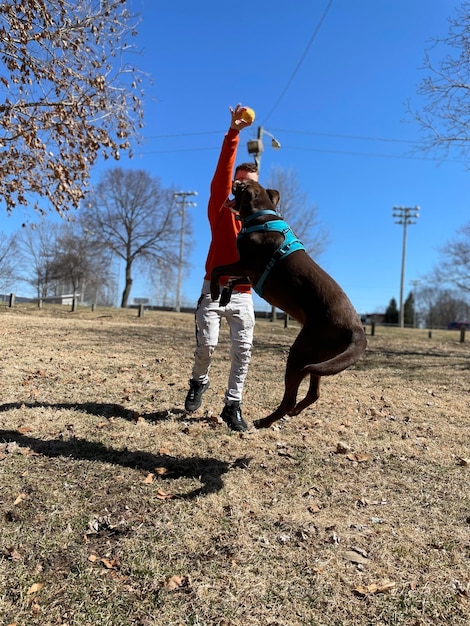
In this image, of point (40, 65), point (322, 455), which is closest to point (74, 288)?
point (40, 65)

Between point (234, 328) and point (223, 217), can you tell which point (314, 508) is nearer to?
point (234, 328)

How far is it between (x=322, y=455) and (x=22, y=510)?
7.96 feet

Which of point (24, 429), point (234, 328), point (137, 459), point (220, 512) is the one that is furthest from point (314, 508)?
point (24, 429)

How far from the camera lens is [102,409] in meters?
4.82

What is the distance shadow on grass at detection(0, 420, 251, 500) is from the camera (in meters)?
3.48

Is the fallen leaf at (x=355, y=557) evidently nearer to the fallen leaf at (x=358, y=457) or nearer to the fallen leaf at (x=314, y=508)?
the fallen leaf at (x=314, y=508)

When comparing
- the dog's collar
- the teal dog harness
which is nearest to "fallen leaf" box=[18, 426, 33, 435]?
the teal dog harness

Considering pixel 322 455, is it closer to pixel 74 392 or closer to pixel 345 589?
pixel 345 589

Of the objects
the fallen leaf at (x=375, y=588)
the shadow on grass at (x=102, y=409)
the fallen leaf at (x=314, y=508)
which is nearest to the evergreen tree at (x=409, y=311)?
the shadow on grass at (x=102, y=409)

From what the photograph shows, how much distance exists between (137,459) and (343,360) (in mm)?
1936

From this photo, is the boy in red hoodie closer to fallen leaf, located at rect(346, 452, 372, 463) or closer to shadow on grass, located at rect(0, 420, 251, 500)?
shadow on grass, located at rect(0, 420, 251, 500)

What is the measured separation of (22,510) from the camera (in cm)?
284

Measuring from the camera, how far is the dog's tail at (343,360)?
261 cm

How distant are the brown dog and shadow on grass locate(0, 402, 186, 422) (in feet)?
6.07
